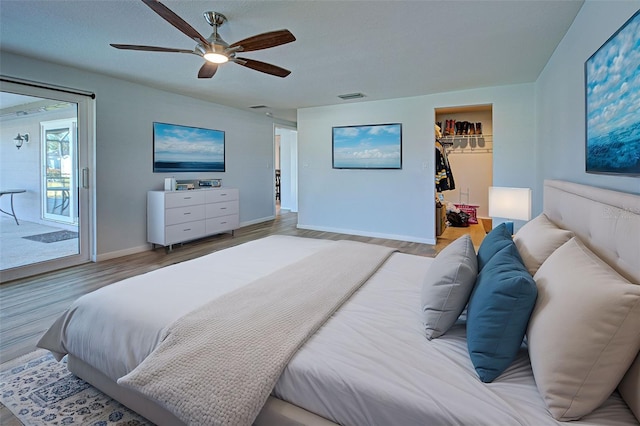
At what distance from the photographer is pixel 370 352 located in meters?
1.27

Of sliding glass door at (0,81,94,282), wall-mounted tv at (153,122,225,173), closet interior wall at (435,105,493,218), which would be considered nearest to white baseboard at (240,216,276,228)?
A: wall-mounted tv at (153,122,225,173)

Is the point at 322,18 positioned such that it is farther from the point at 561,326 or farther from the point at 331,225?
the point at 331,225

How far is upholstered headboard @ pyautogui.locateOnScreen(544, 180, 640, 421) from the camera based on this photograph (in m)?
0.96

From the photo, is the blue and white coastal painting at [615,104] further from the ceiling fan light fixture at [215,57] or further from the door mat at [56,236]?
the door mat at [56,236]

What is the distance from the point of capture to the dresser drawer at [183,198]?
4898 mm

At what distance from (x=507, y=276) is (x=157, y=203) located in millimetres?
4820

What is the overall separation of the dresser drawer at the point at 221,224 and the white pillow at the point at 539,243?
4.78 meters

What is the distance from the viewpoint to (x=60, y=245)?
429 centimetres

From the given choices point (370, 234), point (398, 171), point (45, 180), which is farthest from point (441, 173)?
point (45, 180)

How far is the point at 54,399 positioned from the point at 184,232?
356cm

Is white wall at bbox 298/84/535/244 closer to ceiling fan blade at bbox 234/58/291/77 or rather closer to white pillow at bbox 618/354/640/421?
ceiling fan blade at bbox 234/58/291/77

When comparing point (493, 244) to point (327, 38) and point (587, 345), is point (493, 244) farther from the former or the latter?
point (327, 38)

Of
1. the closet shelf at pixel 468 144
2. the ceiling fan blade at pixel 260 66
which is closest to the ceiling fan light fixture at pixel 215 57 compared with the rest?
the ceiling fan blade at pixel 260 66

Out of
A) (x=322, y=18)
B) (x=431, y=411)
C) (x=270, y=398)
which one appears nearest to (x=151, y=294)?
(x=270, y=398)
